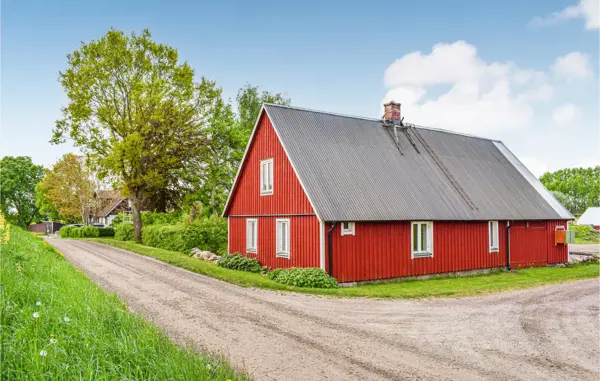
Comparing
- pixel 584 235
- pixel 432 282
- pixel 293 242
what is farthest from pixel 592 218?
pixel 293 242

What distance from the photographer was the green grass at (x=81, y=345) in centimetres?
513

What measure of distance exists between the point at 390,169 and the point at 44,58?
47.5 feet

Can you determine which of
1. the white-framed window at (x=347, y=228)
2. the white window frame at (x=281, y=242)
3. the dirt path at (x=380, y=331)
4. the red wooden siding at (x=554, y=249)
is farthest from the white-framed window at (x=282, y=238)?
the red wooden siding at (x=554, y=249)

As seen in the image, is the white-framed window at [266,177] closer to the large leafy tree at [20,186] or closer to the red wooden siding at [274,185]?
the red wooden siding at [274,185]

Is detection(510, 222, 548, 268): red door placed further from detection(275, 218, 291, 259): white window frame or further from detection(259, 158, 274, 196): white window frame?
detection(259, 158, 274, 196): white window frame

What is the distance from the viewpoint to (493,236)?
21562 mm

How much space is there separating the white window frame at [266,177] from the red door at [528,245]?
1267cm

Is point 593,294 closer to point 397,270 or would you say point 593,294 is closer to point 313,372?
point 397,270

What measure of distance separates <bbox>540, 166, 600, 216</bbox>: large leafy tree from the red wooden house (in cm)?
9546

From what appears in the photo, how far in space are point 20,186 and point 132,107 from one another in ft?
156

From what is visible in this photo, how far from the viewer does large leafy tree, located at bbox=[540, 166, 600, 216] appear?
10619 cm

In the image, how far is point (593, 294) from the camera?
15.3 metres

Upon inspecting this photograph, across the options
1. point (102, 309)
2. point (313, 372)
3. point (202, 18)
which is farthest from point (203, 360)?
point (202, 18)

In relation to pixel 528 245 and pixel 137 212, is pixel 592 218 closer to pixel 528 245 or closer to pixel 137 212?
pixel 528 245
